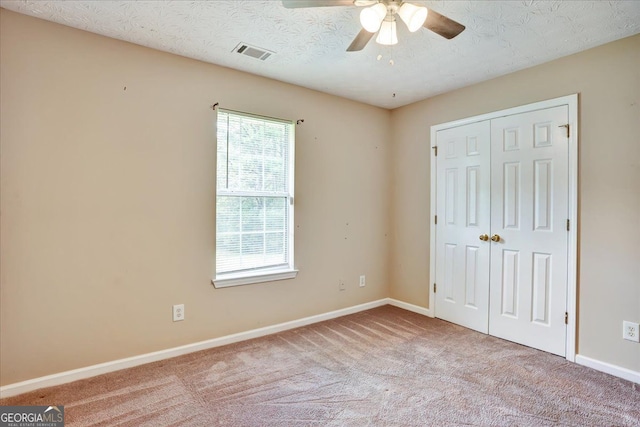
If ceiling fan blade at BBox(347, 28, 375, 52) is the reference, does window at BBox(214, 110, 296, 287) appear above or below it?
below

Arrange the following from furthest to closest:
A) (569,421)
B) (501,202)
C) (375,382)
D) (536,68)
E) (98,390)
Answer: (501,202), (536,68), (375,382), (98,390), (569,421)

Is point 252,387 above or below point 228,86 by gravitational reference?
below

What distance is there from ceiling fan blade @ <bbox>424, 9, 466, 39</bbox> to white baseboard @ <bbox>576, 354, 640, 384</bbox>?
2584 millimetres

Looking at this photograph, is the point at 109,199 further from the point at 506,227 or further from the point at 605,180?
the point at 605,180

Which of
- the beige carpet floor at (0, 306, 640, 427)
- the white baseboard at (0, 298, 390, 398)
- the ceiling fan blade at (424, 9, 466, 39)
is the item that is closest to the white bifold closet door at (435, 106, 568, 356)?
the beige carpet floor at (0, 306, 640, 427)

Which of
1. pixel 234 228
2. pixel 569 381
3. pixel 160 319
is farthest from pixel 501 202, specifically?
pixel 160 319

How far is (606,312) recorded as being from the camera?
2.48 metres

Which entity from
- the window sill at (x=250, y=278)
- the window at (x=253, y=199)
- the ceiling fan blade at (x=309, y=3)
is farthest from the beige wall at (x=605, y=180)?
the window sill at (x=250, y=278)

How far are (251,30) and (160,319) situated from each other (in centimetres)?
227

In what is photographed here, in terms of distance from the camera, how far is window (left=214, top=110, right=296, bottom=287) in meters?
2.94

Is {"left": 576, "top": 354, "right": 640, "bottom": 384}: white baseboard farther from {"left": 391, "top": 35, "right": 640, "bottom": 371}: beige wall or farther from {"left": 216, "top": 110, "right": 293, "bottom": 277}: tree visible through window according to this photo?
{"left": 216, "top": 110, "right": 293, "bottom": 277}: tree visible through window

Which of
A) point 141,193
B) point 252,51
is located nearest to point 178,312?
point 141,193

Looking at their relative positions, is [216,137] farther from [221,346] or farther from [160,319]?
[221,346]

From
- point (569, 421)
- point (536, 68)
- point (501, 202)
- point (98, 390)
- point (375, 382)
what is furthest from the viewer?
point (501, 202)
